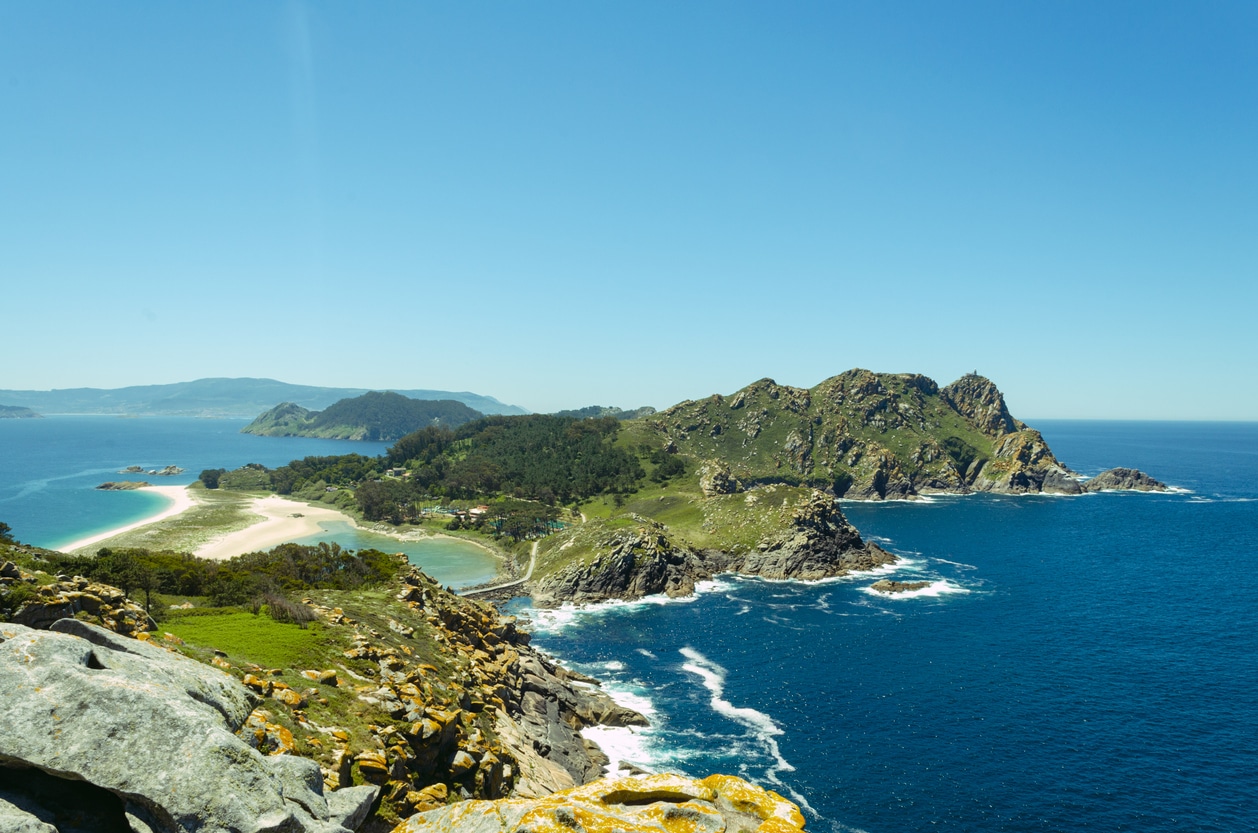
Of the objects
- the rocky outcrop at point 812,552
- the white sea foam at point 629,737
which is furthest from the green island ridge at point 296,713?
the rocky outcrop at point 812,552

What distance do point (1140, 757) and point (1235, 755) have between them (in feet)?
31.9

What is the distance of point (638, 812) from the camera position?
18.9 meters

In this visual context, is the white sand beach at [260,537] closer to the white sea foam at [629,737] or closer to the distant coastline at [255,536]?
the distant coastline at [255,536]

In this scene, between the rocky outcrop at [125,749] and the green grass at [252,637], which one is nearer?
the rocky outcrop at [125,749]

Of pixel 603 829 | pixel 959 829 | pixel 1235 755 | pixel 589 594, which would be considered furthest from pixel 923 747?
pixel 589 594

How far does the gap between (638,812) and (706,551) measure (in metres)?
137

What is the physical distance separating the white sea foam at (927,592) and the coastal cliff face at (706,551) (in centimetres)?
1754

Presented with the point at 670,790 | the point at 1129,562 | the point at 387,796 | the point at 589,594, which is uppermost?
the point at 670,790

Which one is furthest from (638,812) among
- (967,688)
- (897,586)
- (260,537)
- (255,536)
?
(255,536)

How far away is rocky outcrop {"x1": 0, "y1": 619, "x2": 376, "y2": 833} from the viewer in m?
14.9

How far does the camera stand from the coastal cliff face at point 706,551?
13025 centimetres

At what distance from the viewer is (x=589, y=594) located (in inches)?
5049

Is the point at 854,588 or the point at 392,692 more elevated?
the point at 392,692

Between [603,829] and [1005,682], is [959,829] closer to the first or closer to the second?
[1005,682]
